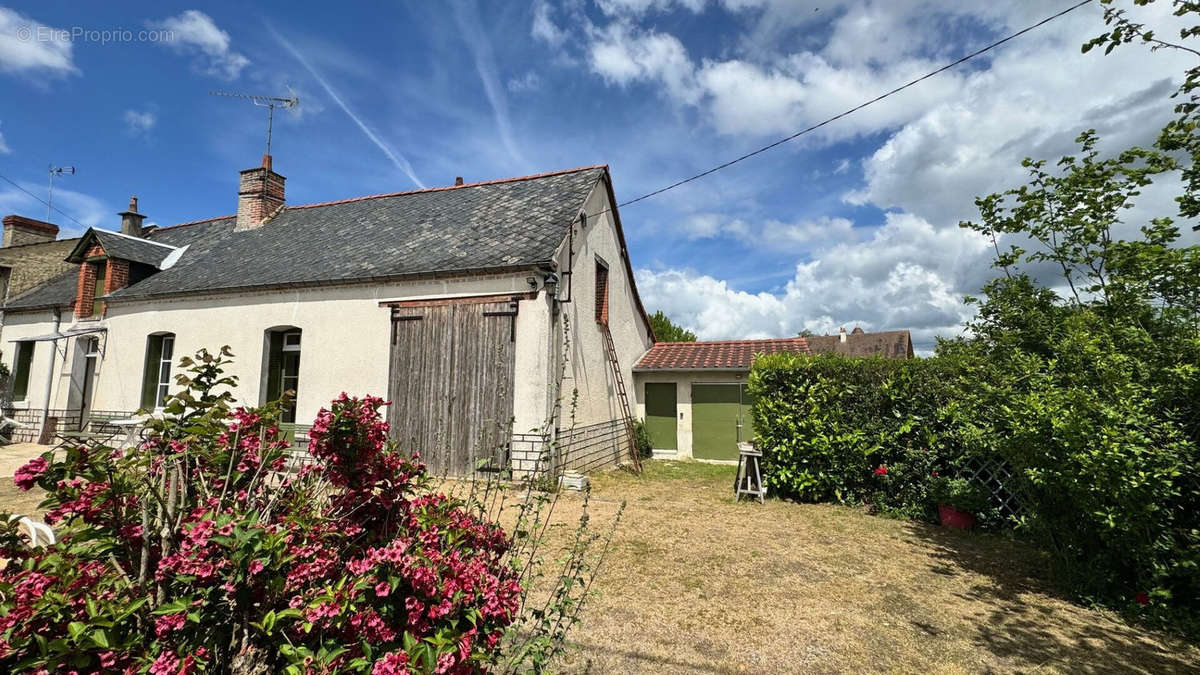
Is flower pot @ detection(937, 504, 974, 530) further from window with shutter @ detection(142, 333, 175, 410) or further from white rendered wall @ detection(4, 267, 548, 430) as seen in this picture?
window with shutter @ detection(142, 333, 175, 410)

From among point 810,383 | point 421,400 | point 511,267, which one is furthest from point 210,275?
point 810,383

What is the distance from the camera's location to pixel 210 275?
12367 mm

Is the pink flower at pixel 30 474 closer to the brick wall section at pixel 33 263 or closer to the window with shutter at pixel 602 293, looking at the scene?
the window with shutter at pixel 602 293

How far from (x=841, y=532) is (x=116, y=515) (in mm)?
6863

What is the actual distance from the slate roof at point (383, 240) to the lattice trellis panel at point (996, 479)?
22.7ft

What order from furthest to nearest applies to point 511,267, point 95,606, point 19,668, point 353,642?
1. point 511,267
2. point 353,642
3. point 95,606
4. point 19,668

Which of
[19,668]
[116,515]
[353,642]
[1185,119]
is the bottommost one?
[353,642]

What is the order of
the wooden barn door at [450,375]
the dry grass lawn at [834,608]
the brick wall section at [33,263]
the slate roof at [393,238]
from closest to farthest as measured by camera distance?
the dry grass lawn at [834,608]
the wooden barn door at [450,375]
the slate roof at [393,238]
the brick wall section at [33,263]

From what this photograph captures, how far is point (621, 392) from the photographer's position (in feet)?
41.3

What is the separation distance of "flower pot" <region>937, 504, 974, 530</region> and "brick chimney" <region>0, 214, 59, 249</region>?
26.9 meters

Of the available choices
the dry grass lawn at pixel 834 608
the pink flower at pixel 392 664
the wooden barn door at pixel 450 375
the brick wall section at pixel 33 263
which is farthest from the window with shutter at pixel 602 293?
the brick wall section at pixel 33 263

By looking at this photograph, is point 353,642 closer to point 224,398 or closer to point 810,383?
point 224,398

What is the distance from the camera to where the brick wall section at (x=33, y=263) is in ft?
52.9

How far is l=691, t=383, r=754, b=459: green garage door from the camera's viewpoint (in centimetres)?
1306
